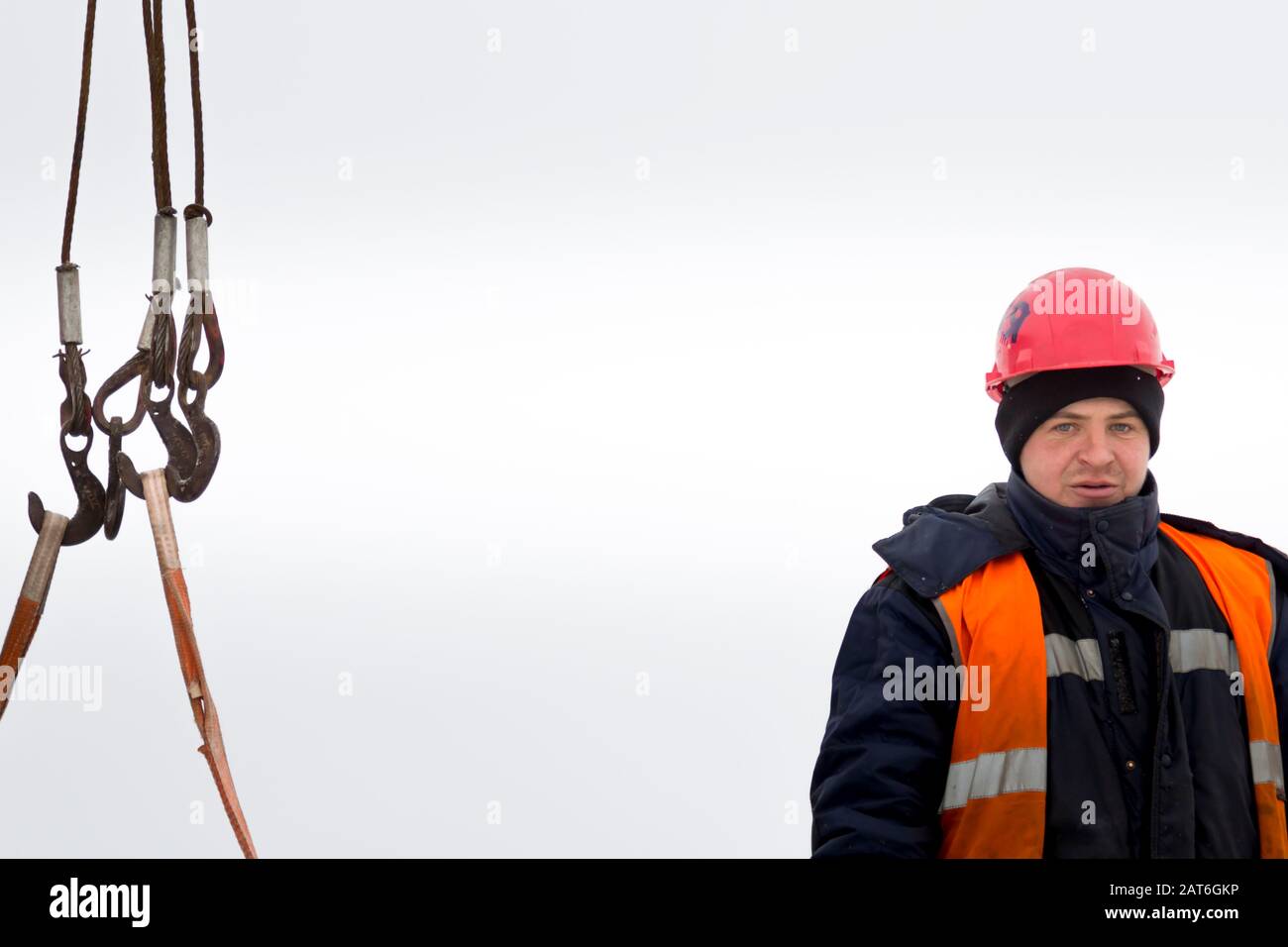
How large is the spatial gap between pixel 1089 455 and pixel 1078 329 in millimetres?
205

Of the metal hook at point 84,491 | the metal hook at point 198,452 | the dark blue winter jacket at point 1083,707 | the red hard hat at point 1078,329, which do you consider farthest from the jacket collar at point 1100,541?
the metal hook at point 84,491

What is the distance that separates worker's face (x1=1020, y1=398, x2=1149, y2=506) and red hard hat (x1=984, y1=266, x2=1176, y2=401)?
0.08 meters

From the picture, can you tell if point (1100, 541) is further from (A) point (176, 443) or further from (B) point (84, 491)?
(B) point (84, 491)

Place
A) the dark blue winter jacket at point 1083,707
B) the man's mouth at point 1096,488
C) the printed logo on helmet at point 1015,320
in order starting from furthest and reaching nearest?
1. the printed logo on helmet at point 1015,320
2. the man's mouth at point 1096,488
3. the dark blue winter jacket at point 1083,707

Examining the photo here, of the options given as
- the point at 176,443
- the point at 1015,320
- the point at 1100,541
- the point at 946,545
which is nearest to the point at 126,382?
the point at 176,443

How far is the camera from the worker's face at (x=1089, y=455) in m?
2.18

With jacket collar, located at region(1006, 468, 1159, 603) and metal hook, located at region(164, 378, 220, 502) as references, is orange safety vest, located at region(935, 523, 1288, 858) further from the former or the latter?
metal hook, located at region(164, 378, 220, 502)

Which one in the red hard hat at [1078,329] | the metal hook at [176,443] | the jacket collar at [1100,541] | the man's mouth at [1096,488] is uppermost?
the red hard hat at [1078,329]

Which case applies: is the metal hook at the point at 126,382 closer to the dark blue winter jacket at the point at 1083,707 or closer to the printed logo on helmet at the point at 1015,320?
the dark blue winter jacket at the point at 1083,707

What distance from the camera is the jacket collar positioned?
6.98ft

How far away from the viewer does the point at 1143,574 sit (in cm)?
214
